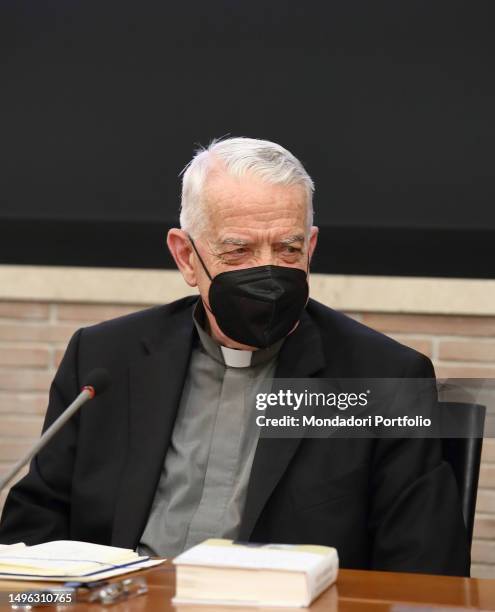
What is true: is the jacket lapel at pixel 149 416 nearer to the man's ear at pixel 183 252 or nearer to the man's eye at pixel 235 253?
the man's ear at pixel 183 252

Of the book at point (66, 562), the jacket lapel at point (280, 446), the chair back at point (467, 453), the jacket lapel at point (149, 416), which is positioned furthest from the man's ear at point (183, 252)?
the book at point (66, 562)

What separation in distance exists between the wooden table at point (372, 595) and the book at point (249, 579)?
0.02 m

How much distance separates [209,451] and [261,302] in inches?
13.0

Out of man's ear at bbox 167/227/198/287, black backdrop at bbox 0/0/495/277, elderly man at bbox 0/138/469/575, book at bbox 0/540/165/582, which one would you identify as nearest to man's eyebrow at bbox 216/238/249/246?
elderly man at bbox 0/138/469/575

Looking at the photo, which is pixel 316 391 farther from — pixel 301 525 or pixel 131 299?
pixel 131 299

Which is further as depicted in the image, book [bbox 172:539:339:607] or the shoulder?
the shoulder

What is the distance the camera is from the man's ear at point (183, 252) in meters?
2.33

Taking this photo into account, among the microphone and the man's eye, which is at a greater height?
the man's eye

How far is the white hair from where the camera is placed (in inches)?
86.3

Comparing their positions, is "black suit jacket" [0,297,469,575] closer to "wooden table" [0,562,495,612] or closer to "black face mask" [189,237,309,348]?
"black face mask" [189,237,309,348]

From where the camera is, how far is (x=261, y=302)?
2.11 metres

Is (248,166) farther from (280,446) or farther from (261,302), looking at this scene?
(280,446)

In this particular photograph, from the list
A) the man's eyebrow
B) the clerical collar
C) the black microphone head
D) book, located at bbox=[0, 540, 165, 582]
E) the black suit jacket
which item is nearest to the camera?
book, located at bbox=[0, 540, 165, 582]

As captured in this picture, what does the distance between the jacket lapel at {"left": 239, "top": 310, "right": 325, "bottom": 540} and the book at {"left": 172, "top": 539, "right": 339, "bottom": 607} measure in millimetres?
605
